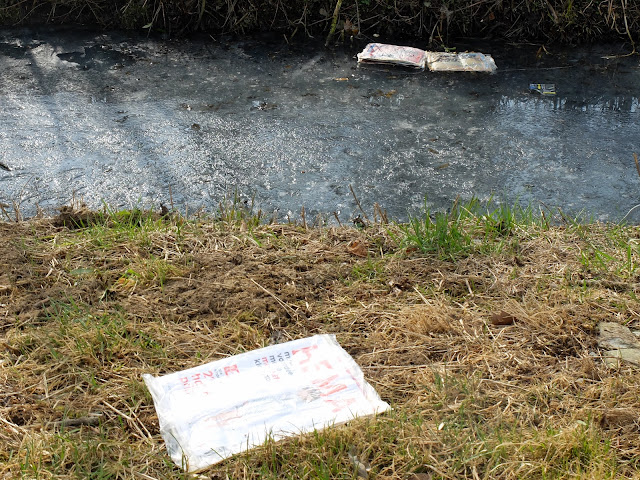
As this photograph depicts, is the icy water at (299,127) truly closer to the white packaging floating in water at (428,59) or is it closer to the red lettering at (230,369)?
the white packaging floating in water at (428,59)

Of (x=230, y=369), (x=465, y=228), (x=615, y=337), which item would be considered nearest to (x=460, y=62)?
(x=465, y=228)

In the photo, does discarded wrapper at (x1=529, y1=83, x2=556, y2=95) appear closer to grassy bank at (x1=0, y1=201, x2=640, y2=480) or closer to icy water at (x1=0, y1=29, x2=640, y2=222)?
icy water at (x1=0, y1=29, x2=640, y2=222)

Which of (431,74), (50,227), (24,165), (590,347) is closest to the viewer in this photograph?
(590,347)

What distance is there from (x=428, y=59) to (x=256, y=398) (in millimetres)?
3413

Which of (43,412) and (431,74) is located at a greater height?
(431,74)

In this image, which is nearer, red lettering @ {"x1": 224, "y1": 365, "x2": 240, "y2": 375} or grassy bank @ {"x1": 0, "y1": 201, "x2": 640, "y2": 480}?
grassy bank @ {"x1": 0, "y1": 201, "x2": 640, "y2": 480}

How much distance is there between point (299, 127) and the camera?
413 cm

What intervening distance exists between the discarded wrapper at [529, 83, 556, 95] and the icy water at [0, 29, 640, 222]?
0.05 metres

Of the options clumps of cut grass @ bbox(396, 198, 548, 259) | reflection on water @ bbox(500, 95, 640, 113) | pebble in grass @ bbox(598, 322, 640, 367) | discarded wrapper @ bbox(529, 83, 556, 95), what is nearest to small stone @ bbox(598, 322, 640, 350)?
pebble in grass @ bbox(598, 322, 640, 367)

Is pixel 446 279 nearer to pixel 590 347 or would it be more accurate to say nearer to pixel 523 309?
pixel 523 309

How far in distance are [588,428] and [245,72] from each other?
357 cm

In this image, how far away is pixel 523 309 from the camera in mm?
2498

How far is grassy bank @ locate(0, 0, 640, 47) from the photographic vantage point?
5246 millimetres

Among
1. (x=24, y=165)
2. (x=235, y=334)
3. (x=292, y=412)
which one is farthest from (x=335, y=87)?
(x=292, y=412)
